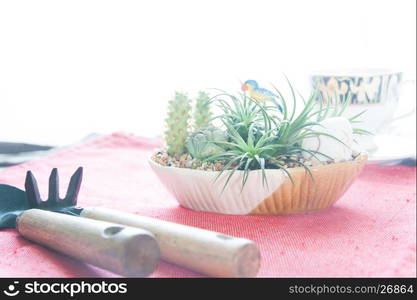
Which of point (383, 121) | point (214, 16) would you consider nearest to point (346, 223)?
point (383, 121)

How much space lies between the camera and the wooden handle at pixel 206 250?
381 mm

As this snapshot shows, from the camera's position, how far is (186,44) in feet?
3.05

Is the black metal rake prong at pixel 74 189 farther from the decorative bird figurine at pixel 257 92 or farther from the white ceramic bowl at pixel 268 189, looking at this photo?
the decorative bird figurine at pixel 257 92

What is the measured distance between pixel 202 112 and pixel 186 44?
34 centimetres

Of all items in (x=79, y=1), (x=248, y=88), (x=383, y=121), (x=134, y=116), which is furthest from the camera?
(x=134, y=116)

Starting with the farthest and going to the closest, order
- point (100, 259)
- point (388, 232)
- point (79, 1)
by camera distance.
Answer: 1. point (79, 1)
2. point (388, 232)
3. point (100, 259)

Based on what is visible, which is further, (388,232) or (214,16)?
(214,16)

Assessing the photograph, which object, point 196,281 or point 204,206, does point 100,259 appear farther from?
point 204,206

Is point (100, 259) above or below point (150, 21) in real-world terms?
below

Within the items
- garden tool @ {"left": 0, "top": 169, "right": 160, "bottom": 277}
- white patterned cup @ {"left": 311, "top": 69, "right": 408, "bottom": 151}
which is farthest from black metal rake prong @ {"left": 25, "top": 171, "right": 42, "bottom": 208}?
white patterned cup @ {"left": 311, "top": 69, "right": 408, "bottom": 151}

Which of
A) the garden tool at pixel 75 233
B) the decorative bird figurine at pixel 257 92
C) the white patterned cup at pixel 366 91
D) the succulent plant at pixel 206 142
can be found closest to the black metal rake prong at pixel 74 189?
the garden tool at pixel 75 233

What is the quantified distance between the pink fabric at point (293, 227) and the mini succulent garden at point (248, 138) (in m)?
0.05

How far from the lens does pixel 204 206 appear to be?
57 centimetres

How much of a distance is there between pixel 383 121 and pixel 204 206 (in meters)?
0.32
